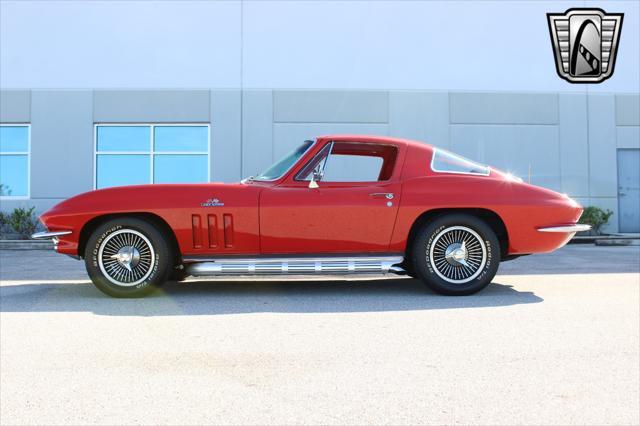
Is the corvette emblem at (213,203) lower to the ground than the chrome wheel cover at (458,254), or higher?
higher

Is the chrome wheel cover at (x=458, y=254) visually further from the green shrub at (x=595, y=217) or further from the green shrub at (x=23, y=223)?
the green shrub at (x=23, y=223)

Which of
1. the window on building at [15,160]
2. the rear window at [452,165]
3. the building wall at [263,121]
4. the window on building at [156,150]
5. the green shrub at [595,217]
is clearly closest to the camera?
the rear window at [452,165]

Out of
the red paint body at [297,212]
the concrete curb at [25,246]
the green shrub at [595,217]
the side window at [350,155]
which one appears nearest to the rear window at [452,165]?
the red paint body at [297,212]

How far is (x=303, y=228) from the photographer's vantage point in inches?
250

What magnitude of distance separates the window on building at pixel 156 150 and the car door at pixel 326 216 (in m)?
11.6

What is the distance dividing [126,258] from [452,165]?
11.2ft

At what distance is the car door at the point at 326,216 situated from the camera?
6.34 meters

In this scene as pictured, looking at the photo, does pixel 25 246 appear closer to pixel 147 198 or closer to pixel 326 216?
pixel 147 198

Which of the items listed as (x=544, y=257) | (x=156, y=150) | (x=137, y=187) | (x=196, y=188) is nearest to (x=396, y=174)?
(x=196, y=188)

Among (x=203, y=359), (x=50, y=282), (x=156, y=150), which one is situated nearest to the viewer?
(x=203, y=359)

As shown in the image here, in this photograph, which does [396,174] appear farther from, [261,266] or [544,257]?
[544,257]

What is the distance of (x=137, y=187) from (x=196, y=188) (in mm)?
590

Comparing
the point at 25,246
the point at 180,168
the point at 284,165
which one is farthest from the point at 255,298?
the point at 180,168

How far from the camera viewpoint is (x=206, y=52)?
17.8 meters
